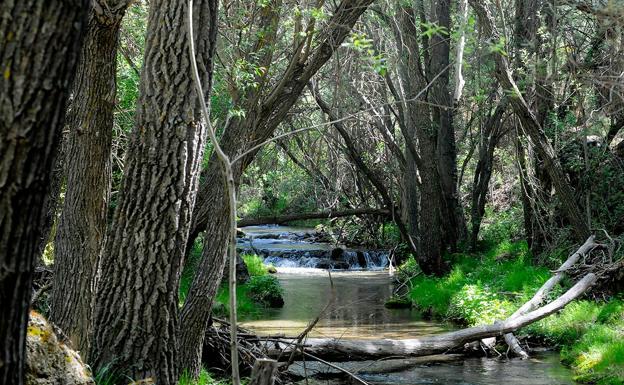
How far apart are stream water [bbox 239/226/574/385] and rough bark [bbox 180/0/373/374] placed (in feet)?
3.94

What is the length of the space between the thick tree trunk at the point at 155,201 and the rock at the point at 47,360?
43.6 inches

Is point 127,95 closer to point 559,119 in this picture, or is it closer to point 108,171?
point 108,171

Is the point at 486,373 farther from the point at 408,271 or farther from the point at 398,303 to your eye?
the point at 408,271

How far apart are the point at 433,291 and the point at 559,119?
4.34 m

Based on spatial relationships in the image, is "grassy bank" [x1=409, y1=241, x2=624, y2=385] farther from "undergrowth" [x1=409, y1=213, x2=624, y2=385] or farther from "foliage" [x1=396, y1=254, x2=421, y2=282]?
"foliage" [x1=396, y1=254, x2=421, y2=282]

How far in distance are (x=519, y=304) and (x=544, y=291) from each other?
3.43 feet

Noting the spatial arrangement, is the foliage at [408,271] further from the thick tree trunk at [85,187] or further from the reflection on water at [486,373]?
the thick tree trunk at [85,187]

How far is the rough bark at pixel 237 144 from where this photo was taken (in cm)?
Answer: 674

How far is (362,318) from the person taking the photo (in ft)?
45.8

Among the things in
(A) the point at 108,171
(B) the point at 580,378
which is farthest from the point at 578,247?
(A) the point at 108,171

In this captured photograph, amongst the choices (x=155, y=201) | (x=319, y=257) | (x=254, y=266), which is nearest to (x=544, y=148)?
(x=155, y=201)

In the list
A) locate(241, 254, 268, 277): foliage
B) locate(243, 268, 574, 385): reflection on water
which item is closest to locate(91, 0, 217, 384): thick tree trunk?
locate(243, 268, 574, 385): reflection on water

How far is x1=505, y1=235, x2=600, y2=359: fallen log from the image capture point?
10.3m

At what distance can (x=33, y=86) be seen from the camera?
210cm
